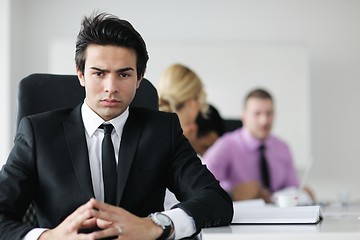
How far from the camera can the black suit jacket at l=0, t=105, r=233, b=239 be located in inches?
67.6

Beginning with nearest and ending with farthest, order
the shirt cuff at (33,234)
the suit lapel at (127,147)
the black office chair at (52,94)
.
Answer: the shirt cuff at (33,234)
the suit lapel at (127,147)
the black office chair at (52,94)

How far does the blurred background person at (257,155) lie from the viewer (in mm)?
5447

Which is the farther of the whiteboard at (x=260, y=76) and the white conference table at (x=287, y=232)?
the whiteboard at (x=260, y=76)

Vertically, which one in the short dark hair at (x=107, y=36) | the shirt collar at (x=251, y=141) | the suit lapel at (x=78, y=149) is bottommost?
the shirt collar at (x=251, y=141)

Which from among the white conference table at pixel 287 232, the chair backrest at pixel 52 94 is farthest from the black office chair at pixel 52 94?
the white conference table at pixel 287 232

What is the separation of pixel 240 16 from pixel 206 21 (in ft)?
0.91

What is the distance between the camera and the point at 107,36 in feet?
5.94

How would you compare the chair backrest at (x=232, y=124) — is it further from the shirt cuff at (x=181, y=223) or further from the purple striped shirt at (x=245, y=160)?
the shirt cuff at (x=181, y=223)

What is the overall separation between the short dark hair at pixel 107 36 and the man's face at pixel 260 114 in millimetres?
3825

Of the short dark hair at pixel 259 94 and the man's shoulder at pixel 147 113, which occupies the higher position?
the man's shoulder at pixel 147 113

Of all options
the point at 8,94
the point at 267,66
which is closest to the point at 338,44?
the point at 267,66

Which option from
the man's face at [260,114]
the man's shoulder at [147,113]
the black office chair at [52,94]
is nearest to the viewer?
the man's shoulder at [147,113]

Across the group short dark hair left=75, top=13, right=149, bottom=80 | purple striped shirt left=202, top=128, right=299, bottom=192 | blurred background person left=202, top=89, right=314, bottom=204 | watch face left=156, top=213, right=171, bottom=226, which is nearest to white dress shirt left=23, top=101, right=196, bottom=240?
short dark hair left=75, top=13, right=149, bottom=80

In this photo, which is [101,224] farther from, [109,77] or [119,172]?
[109,77]
